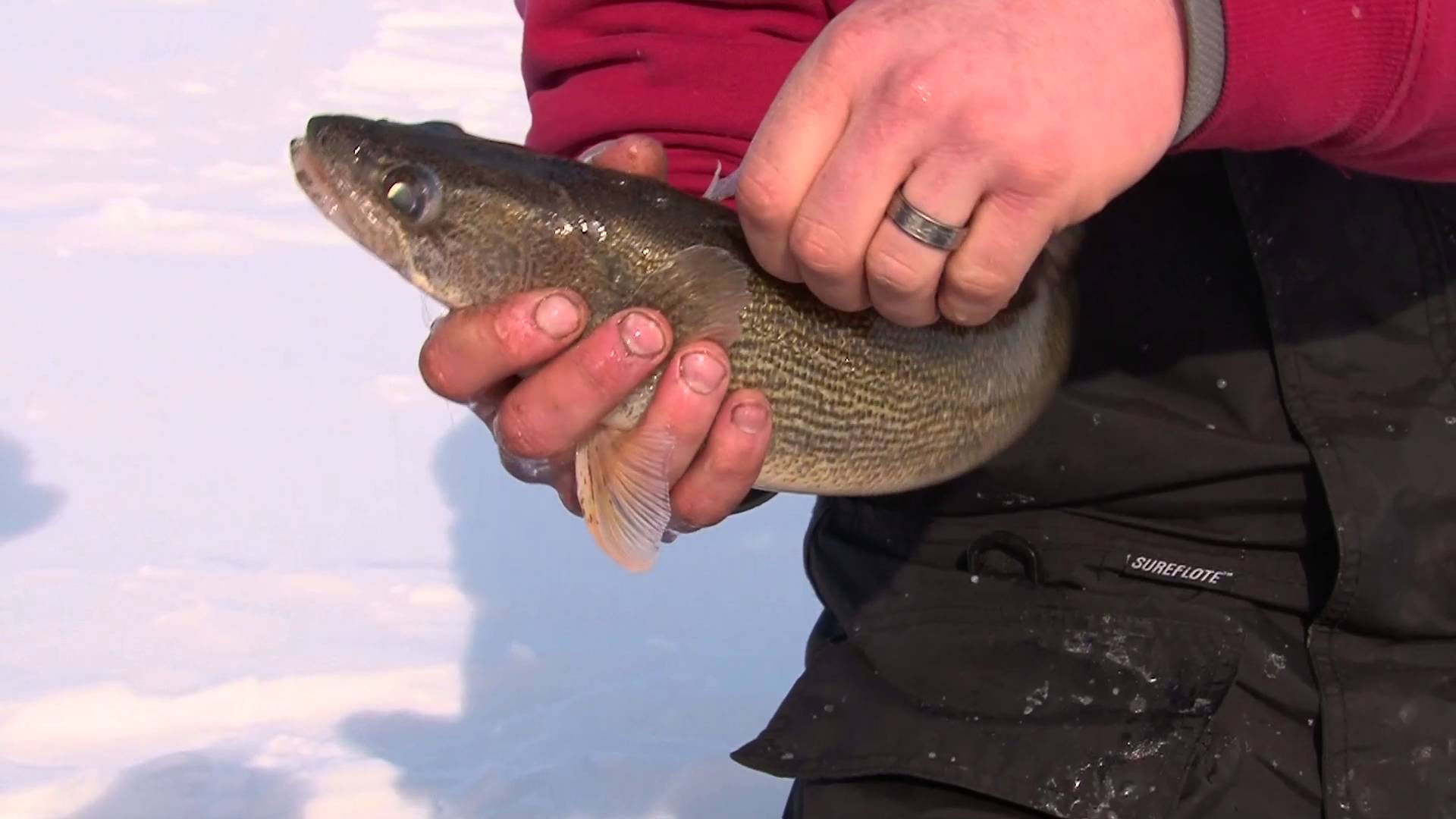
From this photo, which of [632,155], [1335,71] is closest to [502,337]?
[632,155]

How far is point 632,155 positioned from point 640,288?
1.03ft

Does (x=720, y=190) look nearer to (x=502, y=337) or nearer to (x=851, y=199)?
(x=502, y=337)

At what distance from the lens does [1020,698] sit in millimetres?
1949

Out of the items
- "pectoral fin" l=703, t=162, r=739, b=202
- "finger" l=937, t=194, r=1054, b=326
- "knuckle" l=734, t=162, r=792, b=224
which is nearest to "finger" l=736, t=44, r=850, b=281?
"knuckle" l=734, t=162, r=792, b=224

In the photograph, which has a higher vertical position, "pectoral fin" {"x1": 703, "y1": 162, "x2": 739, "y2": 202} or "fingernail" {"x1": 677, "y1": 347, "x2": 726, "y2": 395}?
"pectoral fin" {"x1": 703, "y1": 162, "x2": 739, "y2": 202}

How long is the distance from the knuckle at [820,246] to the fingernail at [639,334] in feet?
1.10

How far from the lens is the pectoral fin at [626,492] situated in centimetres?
178

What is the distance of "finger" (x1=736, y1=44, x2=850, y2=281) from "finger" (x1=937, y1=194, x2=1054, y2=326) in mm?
166

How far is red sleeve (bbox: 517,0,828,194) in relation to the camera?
2199 millimetres

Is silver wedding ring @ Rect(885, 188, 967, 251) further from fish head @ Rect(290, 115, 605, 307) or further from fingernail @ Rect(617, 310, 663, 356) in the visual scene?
fish head @ Rect(290, 115, 605, 307)

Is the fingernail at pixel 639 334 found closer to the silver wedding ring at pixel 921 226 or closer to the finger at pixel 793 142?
the finger at pixel 793 142

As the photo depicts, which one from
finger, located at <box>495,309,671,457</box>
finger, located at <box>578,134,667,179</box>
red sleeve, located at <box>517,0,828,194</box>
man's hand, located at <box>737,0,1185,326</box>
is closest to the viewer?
man's hand, located at <box>737,0,1185,326</box>

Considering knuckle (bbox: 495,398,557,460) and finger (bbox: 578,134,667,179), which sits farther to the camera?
finger (bbox: 578,134,667,179)

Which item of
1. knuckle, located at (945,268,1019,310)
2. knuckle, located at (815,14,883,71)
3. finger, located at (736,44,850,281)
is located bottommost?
knuckle, located at (945,268,1019,310)
